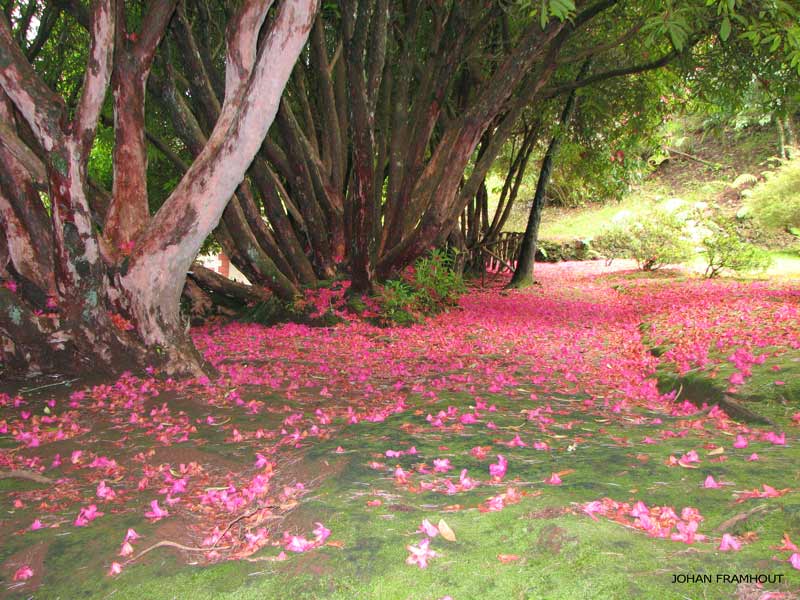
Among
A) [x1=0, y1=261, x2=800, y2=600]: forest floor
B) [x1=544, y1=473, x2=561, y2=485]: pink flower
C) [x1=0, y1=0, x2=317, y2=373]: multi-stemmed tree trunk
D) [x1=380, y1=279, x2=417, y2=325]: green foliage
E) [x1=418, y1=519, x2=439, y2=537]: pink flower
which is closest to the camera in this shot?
[x1=0, y1=261, x2=800, y2=600]: forest floor

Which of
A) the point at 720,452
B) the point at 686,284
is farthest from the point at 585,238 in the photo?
the point at 720,452

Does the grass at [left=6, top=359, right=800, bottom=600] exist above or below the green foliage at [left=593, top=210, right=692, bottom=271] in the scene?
below

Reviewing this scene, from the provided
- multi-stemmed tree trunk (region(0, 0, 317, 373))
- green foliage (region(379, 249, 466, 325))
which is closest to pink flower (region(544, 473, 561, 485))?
multi-stemmed tree trunk (region(0, 0, 317, 373))

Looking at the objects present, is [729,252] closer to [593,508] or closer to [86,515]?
[593,508]

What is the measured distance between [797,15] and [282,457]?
6323 mm

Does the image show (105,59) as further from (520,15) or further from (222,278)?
(520,15)

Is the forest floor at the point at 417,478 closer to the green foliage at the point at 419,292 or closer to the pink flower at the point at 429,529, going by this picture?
the pink flower at the point at 429,529

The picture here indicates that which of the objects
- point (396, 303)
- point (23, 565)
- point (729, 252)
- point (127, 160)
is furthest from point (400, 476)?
point (729, 252)

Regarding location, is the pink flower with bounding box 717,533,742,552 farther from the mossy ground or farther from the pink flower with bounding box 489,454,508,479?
the pink flower with bounding box 489,454,508,479

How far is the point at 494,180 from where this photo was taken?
36.4 metres

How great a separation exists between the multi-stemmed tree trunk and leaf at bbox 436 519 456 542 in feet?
12.6

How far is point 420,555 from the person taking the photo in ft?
8.09

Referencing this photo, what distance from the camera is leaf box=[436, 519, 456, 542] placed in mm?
2624

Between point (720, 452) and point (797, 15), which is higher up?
point (797, 15)
